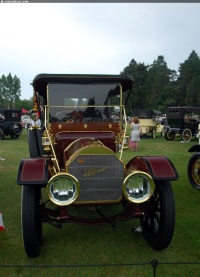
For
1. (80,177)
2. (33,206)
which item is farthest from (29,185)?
(80,177)

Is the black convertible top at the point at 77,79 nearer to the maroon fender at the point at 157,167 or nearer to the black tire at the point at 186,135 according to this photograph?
the maroon fender at the point at 157,167

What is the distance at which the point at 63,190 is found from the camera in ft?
10.2

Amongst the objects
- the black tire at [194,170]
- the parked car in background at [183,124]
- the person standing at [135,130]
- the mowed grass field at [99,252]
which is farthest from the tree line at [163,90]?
the mowed grass field at [99,252]

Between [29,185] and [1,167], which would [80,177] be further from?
[1,167]

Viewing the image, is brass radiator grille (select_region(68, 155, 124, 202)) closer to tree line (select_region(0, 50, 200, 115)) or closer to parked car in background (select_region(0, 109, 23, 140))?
parked car in background (select_region(0, 109, 23, 140))

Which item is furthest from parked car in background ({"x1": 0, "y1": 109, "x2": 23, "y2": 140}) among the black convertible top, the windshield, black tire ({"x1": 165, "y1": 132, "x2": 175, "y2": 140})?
the windshield

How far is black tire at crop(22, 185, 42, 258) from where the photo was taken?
318cm

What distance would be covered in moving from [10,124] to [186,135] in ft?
34.8

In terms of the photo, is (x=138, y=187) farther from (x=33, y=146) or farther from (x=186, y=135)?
(x=186, y=135)

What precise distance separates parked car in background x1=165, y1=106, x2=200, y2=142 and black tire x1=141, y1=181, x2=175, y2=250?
1407cm

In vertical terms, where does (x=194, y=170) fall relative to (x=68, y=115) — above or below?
below

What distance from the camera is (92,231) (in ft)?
13.5

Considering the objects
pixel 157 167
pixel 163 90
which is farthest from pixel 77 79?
pixel 163 90

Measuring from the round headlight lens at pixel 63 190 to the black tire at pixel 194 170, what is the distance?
3.87m
